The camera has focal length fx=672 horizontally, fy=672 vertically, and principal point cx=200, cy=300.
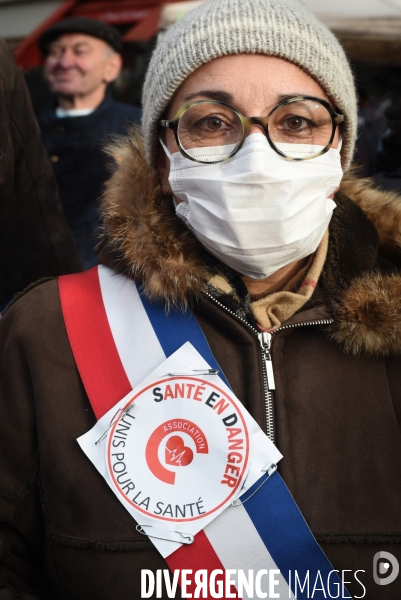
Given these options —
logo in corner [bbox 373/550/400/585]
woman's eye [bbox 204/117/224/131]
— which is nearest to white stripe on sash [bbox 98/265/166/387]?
woman's eye [bbox 204/117/224/131]

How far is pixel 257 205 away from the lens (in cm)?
189

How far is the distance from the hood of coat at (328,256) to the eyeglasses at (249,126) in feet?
0.76

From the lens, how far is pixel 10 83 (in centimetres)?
245

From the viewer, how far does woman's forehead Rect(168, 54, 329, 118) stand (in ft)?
6.32

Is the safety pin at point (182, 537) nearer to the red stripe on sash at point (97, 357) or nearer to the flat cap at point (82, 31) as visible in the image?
the red stripe on sash at point (97, 357)

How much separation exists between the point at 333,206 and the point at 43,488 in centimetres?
120

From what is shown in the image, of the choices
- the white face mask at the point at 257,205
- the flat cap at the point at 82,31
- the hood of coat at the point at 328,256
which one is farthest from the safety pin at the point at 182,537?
the flat cap at the point at 82,31

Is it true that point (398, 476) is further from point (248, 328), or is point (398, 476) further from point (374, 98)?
point (374, 98)

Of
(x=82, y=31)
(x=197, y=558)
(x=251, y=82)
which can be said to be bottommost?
(x=197, y=558)

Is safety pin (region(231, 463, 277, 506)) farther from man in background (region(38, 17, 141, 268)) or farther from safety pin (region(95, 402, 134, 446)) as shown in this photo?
man in background (region(38, 17, 141, 268))

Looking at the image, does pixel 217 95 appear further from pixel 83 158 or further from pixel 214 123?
pixel 83 158

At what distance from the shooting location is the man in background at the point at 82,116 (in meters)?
4.30

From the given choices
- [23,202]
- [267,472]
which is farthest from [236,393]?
[23,202]

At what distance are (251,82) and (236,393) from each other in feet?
2.94
